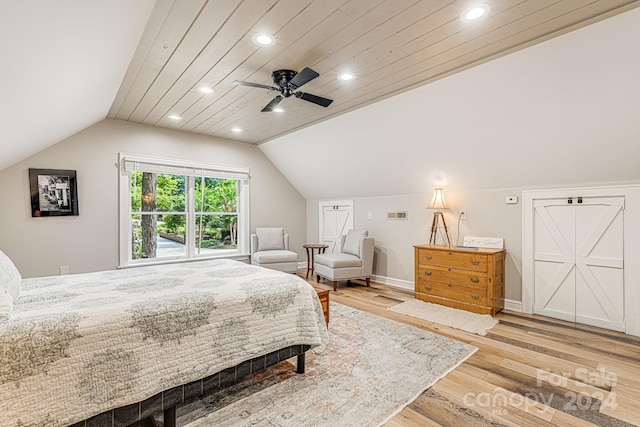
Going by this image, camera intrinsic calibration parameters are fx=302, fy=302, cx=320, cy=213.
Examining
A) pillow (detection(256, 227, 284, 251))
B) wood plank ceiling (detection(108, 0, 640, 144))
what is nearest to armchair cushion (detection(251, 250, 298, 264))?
pillow (detection(256, 227, 284, 251))

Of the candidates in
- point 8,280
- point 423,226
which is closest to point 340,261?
point 423,226

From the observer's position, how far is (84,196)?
165 inches

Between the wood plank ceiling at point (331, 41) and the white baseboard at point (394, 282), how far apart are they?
2909 mm

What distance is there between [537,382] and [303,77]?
293 cm

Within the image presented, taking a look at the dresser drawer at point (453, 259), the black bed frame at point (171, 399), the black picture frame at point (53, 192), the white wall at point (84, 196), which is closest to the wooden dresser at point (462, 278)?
the dresser drawer at point (453, 259)

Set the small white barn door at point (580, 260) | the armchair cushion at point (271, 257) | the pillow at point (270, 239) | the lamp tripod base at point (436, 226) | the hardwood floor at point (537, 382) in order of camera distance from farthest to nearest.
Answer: the pillow at point (270, 239) < the armchair cushion at point (271, 257) < the lamp tripod base at point (436, 226) < the small white barn door at point (580, 260) < the hardwood floor at point (537, 382)

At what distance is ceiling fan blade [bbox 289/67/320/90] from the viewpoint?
2.43 metres

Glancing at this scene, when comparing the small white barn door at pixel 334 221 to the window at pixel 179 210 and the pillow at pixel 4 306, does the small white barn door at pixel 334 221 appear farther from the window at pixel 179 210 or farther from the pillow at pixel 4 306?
the pillow at pixel 4 306

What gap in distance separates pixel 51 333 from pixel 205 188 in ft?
14.1

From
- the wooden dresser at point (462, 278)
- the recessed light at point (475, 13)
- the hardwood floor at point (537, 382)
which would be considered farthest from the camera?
the wooden dresser at point (462, 278)

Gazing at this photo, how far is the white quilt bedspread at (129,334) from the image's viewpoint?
132 cm

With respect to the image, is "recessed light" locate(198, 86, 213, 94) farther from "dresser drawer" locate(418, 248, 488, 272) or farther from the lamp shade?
"dresser drawer" locate(418, 248, 488, 272)

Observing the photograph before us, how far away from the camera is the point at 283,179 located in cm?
641

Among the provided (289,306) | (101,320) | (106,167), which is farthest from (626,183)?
(106,167)
